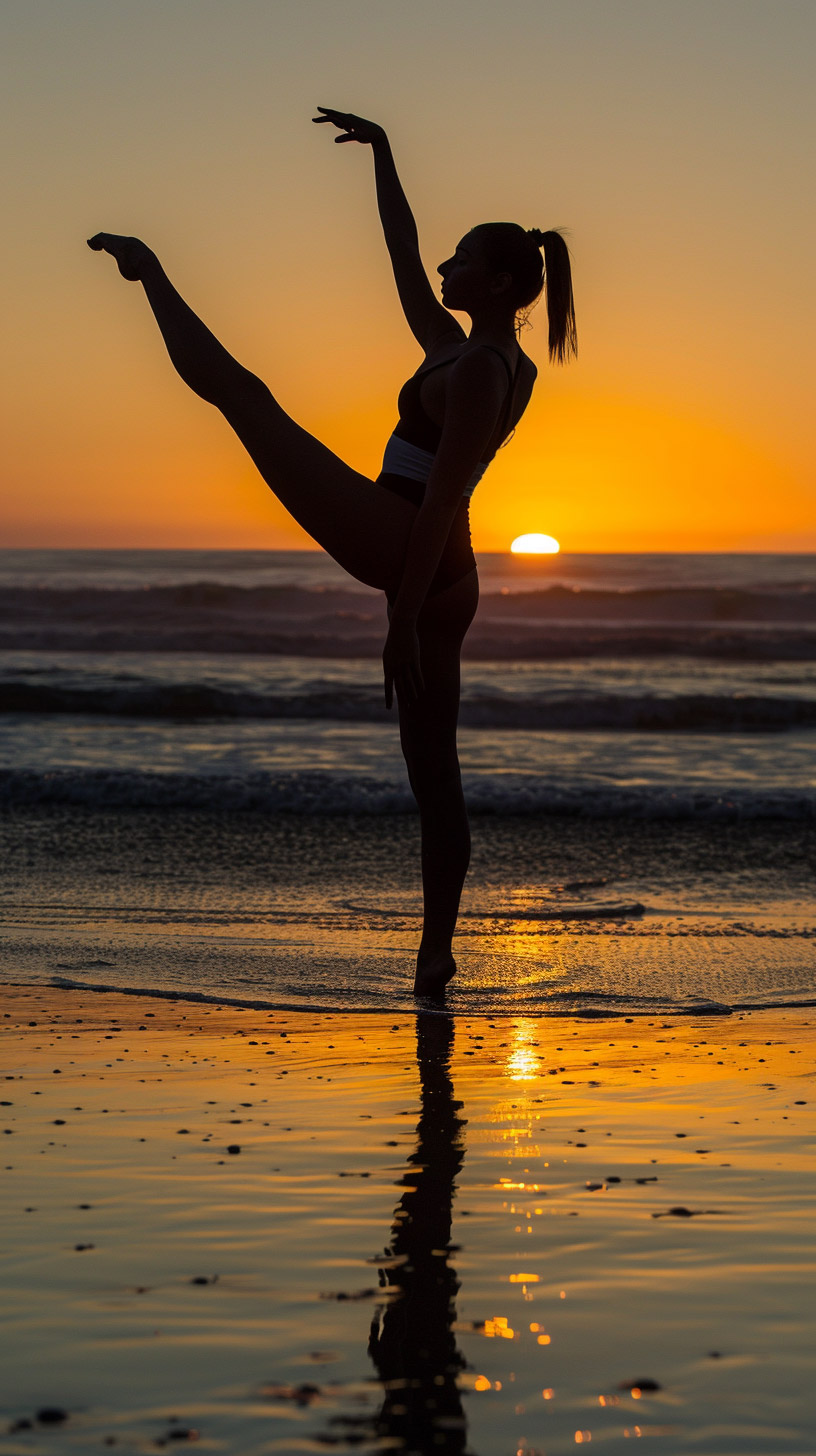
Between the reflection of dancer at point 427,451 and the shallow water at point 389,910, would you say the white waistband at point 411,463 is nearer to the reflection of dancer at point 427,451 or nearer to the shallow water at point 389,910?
the reflection of dancer at point 427,451

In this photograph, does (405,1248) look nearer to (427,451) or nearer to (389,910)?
(427,451)

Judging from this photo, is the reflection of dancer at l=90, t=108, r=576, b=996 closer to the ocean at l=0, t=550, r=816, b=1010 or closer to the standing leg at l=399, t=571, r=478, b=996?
the standing leg at l=399, t=571, r=478, b=996

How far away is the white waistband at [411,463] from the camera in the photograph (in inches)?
122

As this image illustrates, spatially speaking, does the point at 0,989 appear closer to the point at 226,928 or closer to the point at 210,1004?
the point at 210,1004

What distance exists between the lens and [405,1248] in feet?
5.76

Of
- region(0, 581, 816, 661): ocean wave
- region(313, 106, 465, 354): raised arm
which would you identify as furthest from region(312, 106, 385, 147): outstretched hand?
region(0, 581, 816, 661): ocean wave

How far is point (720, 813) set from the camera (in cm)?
696

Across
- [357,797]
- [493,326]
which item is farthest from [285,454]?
[357,797]

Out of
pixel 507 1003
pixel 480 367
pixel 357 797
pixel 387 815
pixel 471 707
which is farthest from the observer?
pixel 471 707

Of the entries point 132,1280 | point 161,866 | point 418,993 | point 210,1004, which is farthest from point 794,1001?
point 161,866

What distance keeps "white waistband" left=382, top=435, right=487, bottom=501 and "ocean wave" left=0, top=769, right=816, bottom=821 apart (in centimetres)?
402

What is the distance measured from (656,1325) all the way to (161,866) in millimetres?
4157

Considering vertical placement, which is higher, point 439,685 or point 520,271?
point 520,271

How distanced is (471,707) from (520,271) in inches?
375
